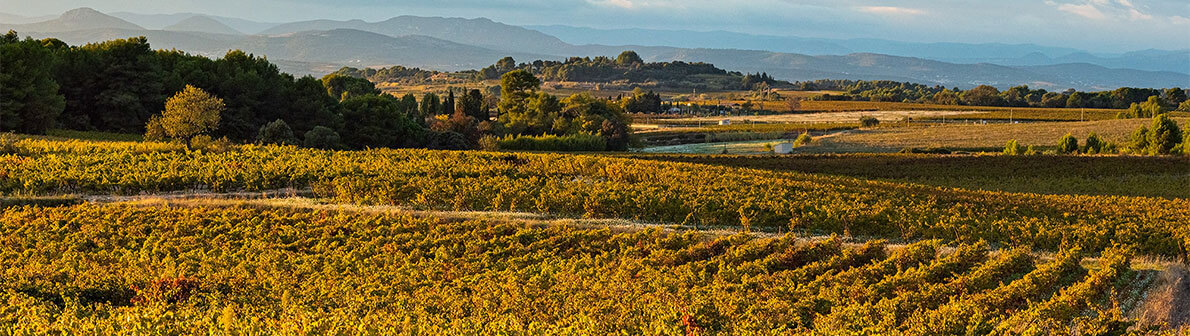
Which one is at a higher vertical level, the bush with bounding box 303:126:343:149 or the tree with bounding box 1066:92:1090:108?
the tree with bounding box 1066:92:1090:108

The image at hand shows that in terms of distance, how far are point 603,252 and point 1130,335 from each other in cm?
950

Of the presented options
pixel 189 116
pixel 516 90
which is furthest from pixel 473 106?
pixel 189 116

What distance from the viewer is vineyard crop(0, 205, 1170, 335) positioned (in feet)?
A: 39.8

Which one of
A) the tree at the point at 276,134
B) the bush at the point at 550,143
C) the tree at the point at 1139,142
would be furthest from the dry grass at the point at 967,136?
the tree at the point at 276,134

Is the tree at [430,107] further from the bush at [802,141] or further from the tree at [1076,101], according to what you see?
the tree at [1076,101]

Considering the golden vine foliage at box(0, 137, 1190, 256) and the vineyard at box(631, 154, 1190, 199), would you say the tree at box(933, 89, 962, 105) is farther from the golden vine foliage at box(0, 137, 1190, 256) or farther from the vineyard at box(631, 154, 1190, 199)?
the golden vine foliage at box(0, 137, 1190, 256)

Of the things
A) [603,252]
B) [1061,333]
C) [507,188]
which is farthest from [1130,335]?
[507,188]

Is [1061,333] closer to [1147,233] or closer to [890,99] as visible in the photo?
[1147,233]

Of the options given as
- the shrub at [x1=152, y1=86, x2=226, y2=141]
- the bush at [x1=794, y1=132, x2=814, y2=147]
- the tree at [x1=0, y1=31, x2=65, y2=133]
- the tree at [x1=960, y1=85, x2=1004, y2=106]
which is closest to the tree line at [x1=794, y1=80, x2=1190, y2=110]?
the tree at [x1=960, y1=85, x2=1004, y2=106]

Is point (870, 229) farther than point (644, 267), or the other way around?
point (870, 229)

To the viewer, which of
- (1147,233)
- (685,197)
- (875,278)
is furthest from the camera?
(685,197)

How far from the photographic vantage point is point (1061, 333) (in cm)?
1163

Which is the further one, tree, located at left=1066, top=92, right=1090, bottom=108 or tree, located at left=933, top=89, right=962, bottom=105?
tree, located at left=933, top=89, right=962, bottom=105

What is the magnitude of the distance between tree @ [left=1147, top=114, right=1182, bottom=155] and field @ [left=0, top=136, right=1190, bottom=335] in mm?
42375
